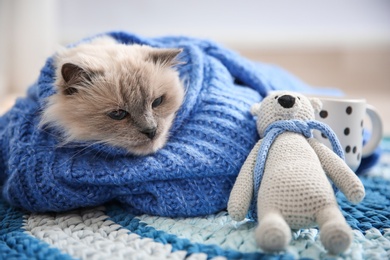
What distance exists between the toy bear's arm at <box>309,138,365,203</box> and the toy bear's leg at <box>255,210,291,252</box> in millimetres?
150

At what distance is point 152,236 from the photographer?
2.49 ft

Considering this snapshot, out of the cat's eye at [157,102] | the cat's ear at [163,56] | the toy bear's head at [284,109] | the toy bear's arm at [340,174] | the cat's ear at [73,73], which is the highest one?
the cat's ear at [163,56]

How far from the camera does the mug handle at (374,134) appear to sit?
1111mm

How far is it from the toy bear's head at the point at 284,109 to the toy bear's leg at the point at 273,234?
0.27 meters

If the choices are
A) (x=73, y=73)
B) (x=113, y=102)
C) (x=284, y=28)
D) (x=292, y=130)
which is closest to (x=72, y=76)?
(x=73, y=73)

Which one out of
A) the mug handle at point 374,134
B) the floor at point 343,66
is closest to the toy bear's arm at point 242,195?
the mug handle at point 374,134

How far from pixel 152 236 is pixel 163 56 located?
420 millimetres

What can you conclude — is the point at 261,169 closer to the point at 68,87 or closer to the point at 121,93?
the point at 121,93

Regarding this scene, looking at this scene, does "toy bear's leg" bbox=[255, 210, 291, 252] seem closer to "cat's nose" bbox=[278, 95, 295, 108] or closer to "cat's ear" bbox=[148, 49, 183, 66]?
"cat's nose" bbox=[278, 95, 295, 108]

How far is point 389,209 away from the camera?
2.99 feet

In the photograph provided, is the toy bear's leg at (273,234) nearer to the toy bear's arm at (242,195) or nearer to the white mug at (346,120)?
the toy bear's arm at (242,195)

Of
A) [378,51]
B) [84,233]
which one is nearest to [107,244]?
[84,233]

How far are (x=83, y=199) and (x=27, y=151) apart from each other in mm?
165

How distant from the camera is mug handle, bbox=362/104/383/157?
1111 millimetres
